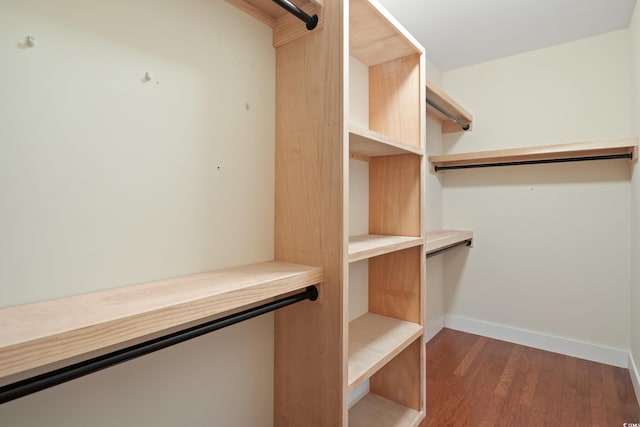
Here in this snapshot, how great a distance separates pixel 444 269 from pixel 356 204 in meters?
1.58

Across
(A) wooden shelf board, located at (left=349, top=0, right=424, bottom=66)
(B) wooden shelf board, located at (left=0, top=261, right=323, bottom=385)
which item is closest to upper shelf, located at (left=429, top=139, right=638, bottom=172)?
(A) wooden shelf board, located at (left=349, top=0, right=424, bottom=66)

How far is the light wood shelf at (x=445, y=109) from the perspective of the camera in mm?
2012

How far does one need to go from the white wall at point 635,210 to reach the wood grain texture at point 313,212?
1912 millimetres

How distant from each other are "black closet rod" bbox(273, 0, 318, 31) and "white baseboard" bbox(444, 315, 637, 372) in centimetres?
263

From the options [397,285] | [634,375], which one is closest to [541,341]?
[634,375]

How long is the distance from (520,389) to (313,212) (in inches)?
69.5

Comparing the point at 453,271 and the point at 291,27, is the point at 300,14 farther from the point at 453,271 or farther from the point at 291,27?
the point at 453,271

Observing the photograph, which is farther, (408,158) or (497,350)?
(497,350)

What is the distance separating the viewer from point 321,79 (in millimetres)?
1092

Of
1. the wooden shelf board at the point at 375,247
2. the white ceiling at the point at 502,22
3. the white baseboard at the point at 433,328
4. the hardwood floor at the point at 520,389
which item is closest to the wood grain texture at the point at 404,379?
the hardwood floor at the point at 520,389

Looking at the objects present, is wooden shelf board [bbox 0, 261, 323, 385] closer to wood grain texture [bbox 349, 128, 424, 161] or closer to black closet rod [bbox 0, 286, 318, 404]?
black closet rod [bbox 0, 286, 318, 404]

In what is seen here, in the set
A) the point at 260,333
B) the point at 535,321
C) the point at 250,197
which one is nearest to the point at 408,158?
the point at 250,197

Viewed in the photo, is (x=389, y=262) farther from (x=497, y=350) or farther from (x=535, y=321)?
(x=535, y=321)

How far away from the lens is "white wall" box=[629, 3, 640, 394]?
1.82 m
